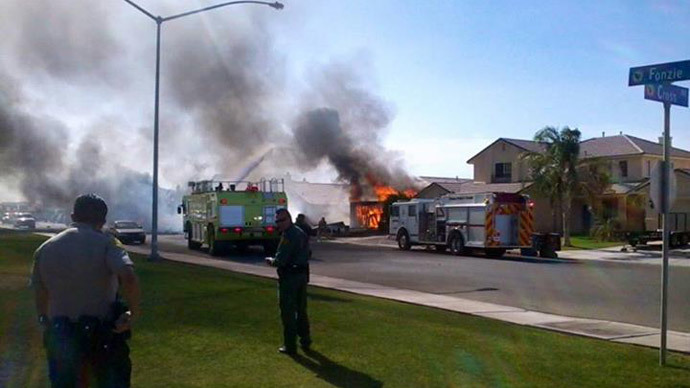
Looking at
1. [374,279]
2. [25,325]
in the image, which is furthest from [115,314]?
[374,279]

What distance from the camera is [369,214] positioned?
4984 centimetres

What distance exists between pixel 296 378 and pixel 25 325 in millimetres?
4488

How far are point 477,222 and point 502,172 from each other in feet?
67.8

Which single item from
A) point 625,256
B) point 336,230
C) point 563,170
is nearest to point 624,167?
point 563,170

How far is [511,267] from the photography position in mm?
23875

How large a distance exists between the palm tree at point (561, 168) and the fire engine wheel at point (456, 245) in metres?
6.66

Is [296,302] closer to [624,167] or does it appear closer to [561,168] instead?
[561,168]

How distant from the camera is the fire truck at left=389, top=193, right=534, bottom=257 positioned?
96.0 ft

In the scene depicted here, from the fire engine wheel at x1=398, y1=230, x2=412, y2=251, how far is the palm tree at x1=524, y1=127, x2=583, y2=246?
6.61m

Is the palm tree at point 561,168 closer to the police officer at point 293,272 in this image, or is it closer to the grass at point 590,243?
the grass at point 590,243

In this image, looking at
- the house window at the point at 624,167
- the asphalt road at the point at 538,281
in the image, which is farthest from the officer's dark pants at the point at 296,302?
the house window at the point at 624,167

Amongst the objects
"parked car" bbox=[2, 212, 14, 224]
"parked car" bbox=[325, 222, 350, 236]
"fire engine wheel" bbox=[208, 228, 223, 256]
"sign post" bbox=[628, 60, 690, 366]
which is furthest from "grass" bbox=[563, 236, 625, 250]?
"parked car" bbox=[2, 212, 14, 224]

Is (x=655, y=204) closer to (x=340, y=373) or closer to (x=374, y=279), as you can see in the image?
(x=340, y=373)

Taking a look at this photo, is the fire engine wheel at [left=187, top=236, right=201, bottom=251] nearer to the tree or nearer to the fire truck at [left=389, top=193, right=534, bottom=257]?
the fire truck at [left=389, top=193, right=534, bottom=257]
